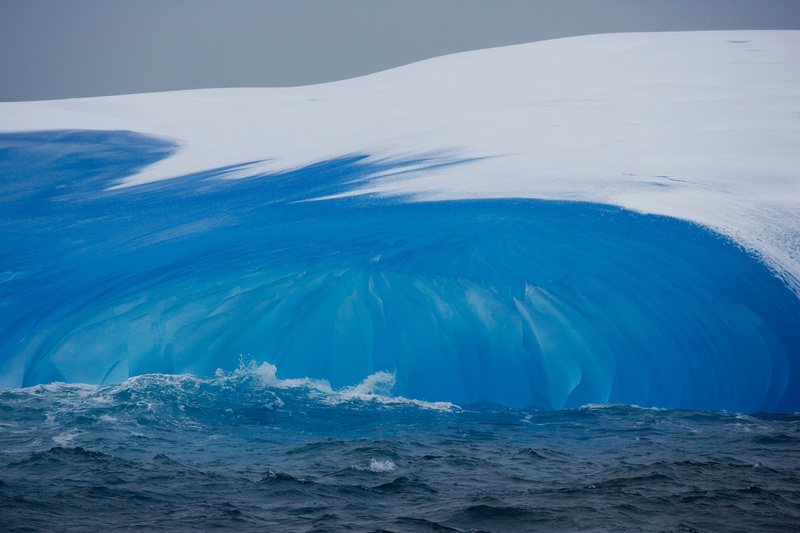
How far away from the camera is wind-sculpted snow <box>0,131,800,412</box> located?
5.84 meters

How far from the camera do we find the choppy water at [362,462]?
4.02 meters

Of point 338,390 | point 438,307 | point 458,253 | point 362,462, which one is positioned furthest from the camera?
point 458,253

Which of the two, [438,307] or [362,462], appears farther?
[438,307]

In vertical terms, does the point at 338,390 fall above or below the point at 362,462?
above

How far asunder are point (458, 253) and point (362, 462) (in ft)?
8.43

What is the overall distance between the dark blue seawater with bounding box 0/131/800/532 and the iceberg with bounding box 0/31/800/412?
1.0 inches

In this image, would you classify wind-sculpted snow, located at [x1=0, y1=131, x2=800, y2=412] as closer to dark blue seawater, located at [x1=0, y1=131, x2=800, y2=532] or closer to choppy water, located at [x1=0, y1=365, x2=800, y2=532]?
dark blue seawater, located at [x1=0, y1=131, x2=800, y2=532]

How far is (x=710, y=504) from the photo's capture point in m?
4.14

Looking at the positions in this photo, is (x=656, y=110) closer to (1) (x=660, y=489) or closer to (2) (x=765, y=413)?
(2) (x=765, y=413)

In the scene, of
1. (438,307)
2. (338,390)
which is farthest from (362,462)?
(438,307)

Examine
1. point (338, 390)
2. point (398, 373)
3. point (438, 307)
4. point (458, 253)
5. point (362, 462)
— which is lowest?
point (362, 462)

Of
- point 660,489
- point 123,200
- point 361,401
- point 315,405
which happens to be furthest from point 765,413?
point 123,200

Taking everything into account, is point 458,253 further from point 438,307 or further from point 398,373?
point 398,373

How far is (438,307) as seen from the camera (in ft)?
20.7
